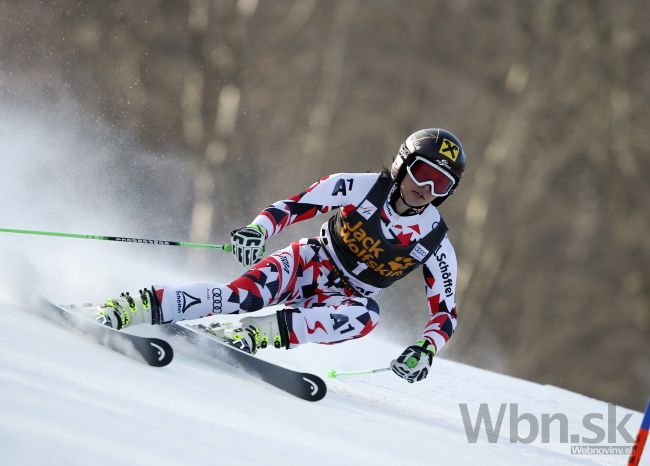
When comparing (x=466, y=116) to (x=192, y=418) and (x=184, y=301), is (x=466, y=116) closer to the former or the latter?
(x=184, y=301)

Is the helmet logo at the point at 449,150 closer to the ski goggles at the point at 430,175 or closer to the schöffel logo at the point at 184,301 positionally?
the ski goggles at the point at 430,175

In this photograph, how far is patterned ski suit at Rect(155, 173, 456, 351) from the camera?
14.6ft

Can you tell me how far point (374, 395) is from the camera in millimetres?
5152

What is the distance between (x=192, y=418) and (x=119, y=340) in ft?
3.82

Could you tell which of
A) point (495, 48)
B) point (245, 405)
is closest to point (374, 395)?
point (245, 405)

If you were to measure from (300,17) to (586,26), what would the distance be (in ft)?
25.4

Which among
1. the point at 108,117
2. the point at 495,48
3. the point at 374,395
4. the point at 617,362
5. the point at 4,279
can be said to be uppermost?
the point at 495,48

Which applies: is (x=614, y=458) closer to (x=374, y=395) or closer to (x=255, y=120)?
(x=374, y=395)

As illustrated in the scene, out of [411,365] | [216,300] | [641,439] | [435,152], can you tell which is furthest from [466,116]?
[641,439]

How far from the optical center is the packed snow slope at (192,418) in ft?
7.45

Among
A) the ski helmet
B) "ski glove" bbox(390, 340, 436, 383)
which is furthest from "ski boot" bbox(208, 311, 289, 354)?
the ski helmet

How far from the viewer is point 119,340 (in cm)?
384
